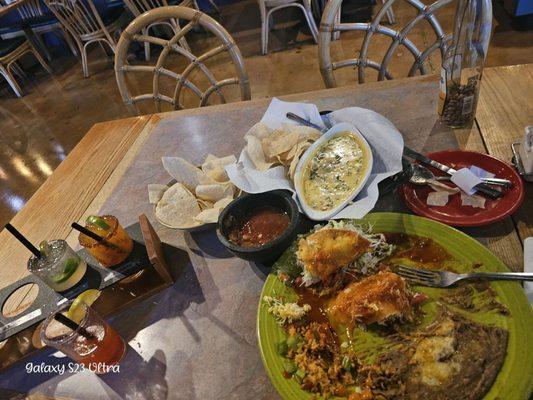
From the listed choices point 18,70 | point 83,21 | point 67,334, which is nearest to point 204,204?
point 67,334

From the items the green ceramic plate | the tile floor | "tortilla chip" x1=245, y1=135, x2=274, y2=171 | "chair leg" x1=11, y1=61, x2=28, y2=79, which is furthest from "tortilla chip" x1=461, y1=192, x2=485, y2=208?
"chair leg" x1=11, y1=61, x2=28, y2=79

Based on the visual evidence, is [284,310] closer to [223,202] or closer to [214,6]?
[223,202]

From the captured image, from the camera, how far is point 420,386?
850 millimetres

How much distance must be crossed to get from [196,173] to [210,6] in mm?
6291

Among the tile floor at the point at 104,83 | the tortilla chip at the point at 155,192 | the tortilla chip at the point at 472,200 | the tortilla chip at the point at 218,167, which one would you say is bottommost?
the tile floor at the point at 104,83

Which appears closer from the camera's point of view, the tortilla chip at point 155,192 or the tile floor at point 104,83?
the tortilla chip at point 155,192

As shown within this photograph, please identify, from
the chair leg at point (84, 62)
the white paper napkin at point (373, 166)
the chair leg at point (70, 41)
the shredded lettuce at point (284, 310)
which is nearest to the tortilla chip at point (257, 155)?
the white paper napkin at point (373, 166)

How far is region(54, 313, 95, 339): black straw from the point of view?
1.08m

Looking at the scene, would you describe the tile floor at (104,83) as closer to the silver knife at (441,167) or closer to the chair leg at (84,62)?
the chair leg at (84,62)

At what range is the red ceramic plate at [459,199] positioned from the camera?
1184mm

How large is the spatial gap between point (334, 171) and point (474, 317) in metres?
0.70

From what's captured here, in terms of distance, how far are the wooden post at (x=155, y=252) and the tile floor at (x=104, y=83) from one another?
3.20 m

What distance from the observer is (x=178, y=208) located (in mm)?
1441

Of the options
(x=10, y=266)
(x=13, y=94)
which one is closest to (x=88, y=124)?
(x=13, y=94)
